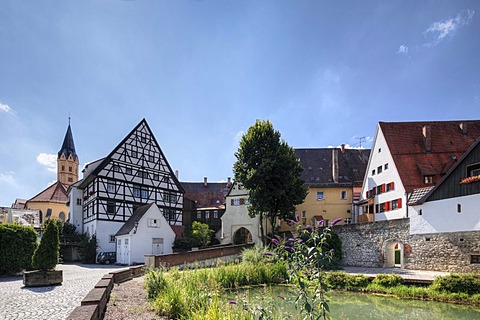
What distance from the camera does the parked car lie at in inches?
1098

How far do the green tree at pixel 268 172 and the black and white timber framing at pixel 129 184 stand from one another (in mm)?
10225

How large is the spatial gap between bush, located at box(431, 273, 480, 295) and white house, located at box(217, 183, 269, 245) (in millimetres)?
22128

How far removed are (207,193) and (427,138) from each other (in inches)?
1141

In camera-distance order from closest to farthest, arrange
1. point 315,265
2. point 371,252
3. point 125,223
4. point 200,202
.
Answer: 1. point 315,265
2. point 371,252
3. point 125,223
4. point 200,202

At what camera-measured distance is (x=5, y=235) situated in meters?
17.3

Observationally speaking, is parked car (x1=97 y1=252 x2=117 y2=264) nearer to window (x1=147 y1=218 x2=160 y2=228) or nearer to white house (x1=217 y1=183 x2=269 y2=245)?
window (x1=147 y1=218 x2=160 y2=228)

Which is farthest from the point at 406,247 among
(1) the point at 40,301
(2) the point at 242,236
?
(1) the point at 40,301

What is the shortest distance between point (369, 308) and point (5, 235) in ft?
58.8

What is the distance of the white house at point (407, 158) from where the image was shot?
26.1 m

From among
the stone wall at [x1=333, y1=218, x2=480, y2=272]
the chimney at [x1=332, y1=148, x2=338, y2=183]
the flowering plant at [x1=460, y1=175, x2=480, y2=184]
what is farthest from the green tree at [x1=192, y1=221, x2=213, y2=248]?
the flowering plant at [x1=460, y1=175, x2=480, y2=184]

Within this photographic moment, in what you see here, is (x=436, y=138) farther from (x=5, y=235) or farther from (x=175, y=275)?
(x=5, y=235)

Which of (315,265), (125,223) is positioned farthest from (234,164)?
(315,265)

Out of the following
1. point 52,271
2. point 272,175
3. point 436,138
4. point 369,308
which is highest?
point 436,138

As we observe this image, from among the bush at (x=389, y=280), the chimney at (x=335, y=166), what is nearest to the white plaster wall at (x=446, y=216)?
the bush at (x=389, y=280)
